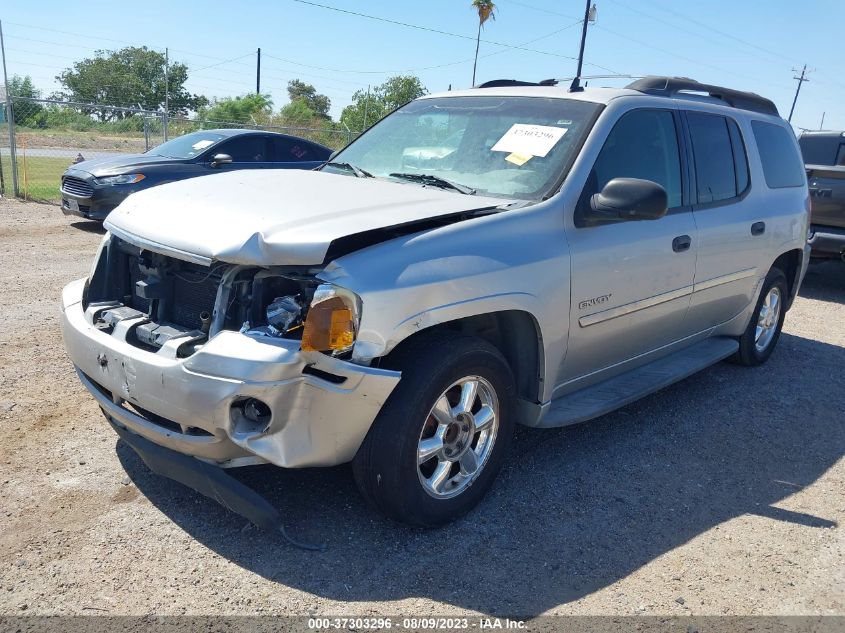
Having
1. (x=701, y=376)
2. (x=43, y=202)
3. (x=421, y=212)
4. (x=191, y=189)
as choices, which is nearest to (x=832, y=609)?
(x=421, y=212)

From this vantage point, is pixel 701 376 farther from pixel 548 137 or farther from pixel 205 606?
pixel 205 606

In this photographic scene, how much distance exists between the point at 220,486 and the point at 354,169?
220 cm

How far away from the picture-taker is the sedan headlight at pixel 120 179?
9898mm

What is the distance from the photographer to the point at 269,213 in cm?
304

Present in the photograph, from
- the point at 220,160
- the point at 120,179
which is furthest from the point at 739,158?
the point at 120,179

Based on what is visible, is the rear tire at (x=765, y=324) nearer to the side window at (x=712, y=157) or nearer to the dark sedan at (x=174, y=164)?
the side window at (x=712, y=157)

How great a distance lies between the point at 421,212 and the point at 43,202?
12.2 metres

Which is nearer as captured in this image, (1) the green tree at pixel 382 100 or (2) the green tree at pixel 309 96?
(1) the green tree at pixel 382 100

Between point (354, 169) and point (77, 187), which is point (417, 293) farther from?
point (77, 187)

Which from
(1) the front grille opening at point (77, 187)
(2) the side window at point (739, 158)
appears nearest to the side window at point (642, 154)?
(2) the side window at point (739, 158)

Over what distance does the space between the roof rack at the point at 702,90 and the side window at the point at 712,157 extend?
0.72 feet

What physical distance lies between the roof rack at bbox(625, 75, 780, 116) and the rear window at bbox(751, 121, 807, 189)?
169mm

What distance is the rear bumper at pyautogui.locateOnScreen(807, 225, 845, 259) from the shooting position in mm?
8883

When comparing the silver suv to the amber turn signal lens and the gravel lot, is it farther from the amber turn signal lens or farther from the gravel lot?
the gravel lot
